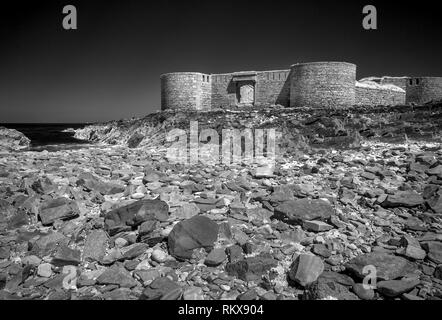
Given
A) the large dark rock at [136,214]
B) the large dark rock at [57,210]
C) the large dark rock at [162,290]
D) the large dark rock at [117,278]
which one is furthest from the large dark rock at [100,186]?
the large dark rock at [162,290]

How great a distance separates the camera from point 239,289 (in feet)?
9.61

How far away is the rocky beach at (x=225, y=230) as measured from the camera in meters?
2.96

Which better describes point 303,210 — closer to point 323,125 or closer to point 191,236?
point 191,236

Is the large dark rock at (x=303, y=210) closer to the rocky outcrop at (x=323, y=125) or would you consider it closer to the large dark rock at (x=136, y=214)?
the large dark rock at (x=136, y=214)

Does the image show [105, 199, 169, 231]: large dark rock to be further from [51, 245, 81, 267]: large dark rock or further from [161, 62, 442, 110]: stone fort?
[161, 62, 442, 110]: stone fort

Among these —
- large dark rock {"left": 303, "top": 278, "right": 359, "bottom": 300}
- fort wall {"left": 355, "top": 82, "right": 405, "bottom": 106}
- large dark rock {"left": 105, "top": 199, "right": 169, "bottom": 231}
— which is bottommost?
large dark rock {"left": 303, "top": 278, "right": 359, "bottom": 300}

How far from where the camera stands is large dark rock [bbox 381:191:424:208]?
14.8 feet

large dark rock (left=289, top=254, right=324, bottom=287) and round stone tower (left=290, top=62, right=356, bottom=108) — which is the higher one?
round stone tower (left=290, top=62, right=356, bottom=108)

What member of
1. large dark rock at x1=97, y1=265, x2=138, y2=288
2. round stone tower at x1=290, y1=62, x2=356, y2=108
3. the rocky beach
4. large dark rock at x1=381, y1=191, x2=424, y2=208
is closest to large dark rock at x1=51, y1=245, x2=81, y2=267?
the rocky beach

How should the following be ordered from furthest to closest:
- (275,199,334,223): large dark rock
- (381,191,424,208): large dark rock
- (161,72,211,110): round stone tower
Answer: (161,72,211,110): round stone tower
(381,191,424,208): large dark rock
(275,199,334,223): large dark rock

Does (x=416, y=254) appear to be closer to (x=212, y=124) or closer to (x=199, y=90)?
(x=212, y=124)

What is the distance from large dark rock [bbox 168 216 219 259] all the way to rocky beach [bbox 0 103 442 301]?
0.01 m

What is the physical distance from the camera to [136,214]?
13.2ft

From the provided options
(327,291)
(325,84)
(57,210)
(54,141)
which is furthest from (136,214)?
(54,141)
